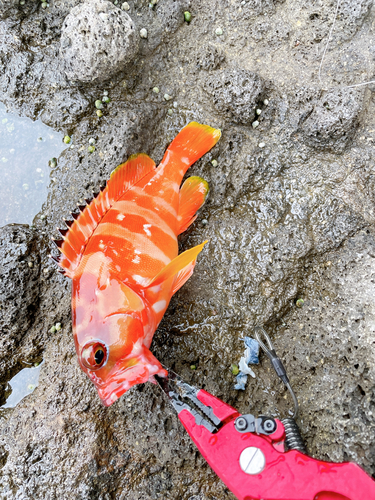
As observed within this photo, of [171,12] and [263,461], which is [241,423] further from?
[171,12]

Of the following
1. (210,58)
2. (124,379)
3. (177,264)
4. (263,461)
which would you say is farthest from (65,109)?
(263,461)

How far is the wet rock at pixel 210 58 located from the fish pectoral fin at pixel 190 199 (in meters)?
0.96

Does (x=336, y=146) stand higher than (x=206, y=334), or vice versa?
(x=336, y=146)

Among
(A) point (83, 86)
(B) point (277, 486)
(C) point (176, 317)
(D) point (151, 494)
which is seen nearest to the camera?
(B) point (277, 486)

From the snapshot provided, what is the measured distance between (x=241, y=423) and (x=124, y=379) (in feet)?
2.32

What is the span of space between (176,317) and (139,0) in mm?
2630

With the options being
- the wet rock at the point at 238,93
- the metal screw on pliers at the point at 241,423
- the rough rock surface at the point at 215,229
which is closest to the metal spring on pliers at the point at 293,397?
the rough rock surface at the point at 215,229

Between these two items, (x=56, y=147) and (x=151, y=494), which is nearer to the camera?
(x=151, y=494)

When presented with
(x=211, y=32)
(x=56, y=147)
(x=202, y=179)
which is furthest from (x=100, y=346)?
(x=211, y=32)

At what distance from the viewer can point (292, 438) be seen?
7.28ft

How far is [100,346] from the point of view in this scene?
2312 mm

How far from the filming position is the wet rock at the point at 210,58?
3123mm

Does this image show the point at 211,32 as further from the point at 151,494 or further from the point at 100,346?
the point at 151,494

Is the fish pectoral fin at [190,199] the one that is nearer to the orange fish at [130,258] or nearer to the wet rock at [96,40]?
the orange fish at [130,258]
